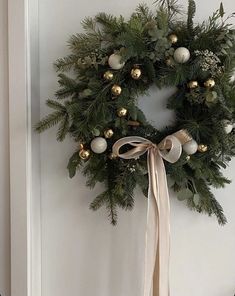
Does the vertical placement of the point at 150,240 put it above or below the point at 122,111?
below

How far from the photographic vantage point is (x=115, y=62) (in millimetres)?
940

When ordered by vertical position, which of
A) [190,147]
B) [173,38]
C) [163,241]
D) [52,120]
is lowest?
[163,241]

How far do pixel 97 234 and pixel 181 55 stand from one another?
53 centimetres

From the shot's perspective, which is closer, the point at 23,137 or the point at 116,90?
the point at 116,90

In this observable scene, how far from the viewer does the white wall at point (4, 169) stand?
1095mm

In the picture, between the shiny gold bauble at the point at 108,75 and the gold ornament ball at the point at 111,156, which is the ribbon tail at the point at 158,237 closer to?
the gold ornament ball at the point at 111,156

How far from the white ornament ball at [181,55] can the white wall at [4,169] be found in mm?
461

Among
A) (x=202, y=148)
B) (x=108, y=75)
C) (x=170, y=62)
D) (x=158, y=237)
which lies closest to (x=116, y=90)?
(x=108, y=75)

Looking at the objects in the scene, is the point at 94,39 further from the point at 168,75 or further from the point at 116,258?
the point at 116,258

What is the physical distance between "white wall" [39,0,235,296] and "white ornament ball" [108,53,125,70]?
204 millimetres

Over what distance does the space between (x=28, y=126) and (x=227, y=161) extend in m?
0.53

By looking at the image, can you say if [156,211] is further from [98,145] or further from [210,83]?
[210,83]

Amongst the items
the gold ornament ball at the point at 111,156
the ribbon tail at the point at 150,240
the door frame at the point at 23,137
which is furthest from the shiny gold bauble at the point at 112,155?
the door frame at the point at 23,137

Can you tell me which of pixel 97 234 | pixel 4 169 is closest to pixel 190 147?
pixel 97 234
